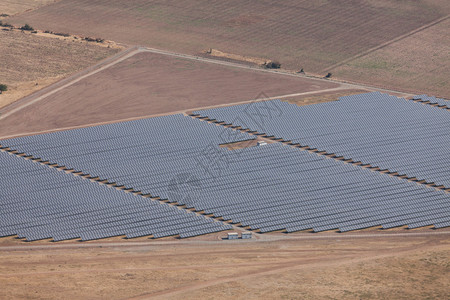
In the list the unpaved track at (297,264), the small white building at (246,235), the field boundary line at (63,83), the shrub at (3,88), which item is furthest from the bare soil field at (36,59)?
the unpaved track at (297,264)

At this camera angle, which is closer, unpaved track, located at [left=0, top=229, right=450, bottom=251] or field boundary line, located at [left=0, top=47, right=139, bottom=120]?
unpaved track, located at [left=0, top=229, right=450, bottom=251]

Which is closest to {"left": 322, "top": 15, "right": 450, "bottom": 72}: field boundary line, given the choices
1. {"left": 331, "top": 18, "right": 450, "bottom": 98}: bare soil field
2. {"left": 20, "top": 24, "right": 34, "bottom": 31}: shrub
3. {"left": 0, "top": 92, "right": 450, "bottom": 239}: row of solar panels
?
{"left": 331, "top": 18, "right": 450, "bottom": 98}: bare soil field

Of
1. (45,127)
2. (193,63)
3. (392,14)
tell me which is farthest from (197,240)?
(392,14)

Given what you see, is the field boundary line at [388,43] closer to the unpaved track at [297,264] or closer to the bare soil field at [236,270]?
the bare soil field at [236,270]

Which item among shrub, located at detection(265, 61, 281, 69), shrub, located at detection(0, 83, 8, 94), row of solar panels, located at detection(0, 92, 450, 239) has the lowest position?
row of solar panels, located at detection(0, 92, 450, 239)

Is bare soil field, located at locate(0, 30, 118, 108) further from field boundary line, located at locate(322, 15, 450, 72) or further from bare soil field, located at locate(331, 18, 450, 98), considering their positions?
bare soil field, located at locate(331, 18, 450, 98)

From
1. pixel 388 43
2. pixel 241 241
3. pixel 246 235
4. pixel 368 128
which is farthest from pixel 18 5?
pixel 241 241
